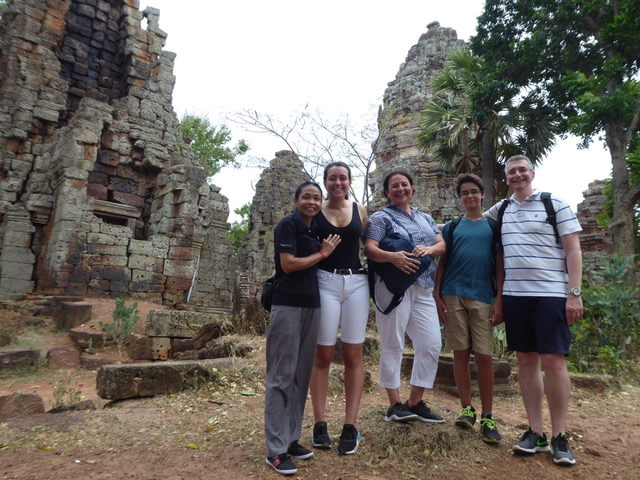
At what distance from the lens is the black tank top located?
301cm

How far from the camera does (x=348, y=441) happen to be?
9.37 ft

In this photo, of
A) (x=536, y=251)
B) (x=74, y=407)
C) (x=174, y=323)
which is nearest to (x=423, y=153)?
(x=174, y=323)

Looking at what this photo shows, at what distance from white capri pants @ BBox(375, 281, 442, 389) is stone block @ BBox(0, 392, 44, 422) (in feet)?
10.0

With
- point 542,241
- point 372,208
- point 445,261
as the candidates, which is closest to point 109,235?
point 372,208

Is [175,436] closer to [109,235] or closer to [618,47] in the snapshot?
[109,235]

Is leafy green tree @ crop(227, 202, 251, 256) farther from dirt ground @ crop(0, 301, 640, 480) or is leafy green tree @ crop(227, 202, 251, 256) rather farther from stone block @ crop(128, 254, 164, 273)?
dirt ground @ crop(0, 301, 640, 480)

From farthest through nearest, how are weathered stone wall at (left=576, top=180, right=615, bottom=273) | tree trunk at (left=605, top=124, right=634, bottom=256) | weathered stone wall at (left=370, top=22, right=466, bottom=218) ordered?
weathered stone wall at (left=576, top=180, right=615, bottom=273)
weathered stone wall at (left=370, top=22, right=466, bottom=218)
tree trunk at (left=605, top=124, right=634, bottom=256)

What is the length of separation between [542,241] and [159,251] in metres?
9.16

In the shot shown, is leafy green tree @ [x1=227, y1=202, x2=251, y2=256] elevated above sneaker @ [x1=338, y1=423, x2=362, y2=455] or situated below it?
above

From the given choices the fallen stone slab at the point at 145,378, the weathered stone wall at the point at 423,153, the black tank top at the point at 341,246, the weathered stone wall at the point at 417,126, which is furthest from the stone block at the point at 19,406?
the weathered stone wall at the point at 423,153

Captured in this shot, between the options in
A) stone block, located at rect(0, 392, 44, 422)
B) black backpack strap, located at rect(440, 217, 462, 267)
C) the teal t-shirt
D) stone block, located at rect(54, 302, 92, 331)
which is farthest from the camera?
stone block, located at rect(54, 302, 92, 331)

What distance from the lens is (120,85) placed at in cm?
1241

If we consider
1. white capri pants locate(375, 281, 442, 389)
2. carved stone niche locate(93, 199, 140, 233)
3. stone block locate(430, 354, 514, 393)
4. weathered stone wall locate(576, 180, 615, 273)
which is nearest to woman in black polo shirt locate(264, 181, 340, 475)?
white capri pants locate(375, 281, 442, 389)

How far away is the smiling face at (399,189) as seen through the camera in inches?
129
